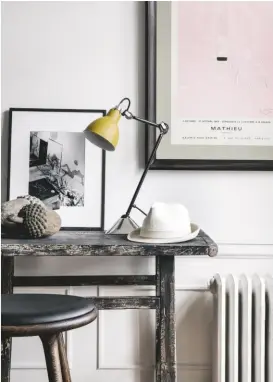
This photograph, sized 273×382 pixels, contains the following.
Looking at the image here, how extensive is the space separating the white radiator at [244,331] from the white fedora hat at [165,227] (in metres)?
0.35

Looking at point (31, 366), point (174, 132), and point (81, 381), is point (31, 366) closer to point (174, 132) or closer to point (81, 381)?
point (81, 381)

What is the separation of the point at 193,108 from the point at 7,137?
765mm

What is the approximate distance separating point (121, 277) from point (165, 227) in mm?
450

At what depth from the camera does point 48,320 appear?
0.99 m

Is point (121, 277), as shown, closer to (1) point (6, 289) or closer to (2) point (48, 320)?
(1) point (6, 289)

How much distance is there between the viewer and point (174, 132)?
1884 millimetres

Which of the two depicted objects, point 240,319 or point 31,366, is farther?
point 31,366

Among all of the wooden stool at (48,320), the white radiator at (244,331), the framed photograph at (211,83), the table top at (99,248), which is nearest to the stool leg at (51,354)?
the wooden stool at (48,320)

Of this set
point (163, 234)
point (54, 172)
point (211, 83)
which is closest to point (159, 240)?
point (163, 234)

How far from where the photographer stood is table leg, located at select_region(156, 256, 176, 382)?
1555mm

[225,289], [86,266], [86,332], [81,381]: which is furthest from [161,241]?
[81,381]

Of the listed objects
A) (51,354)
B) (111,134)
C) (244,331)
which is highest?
(111,134)

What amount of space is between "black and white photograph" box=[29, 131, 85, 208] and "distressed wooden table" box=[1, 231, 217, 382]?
17cm

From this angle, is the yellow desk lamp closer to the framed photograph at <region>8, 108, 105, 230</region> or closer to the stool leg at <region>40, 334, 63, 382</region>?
the framed photograph at <region>8, 108, 105, 230</region>
